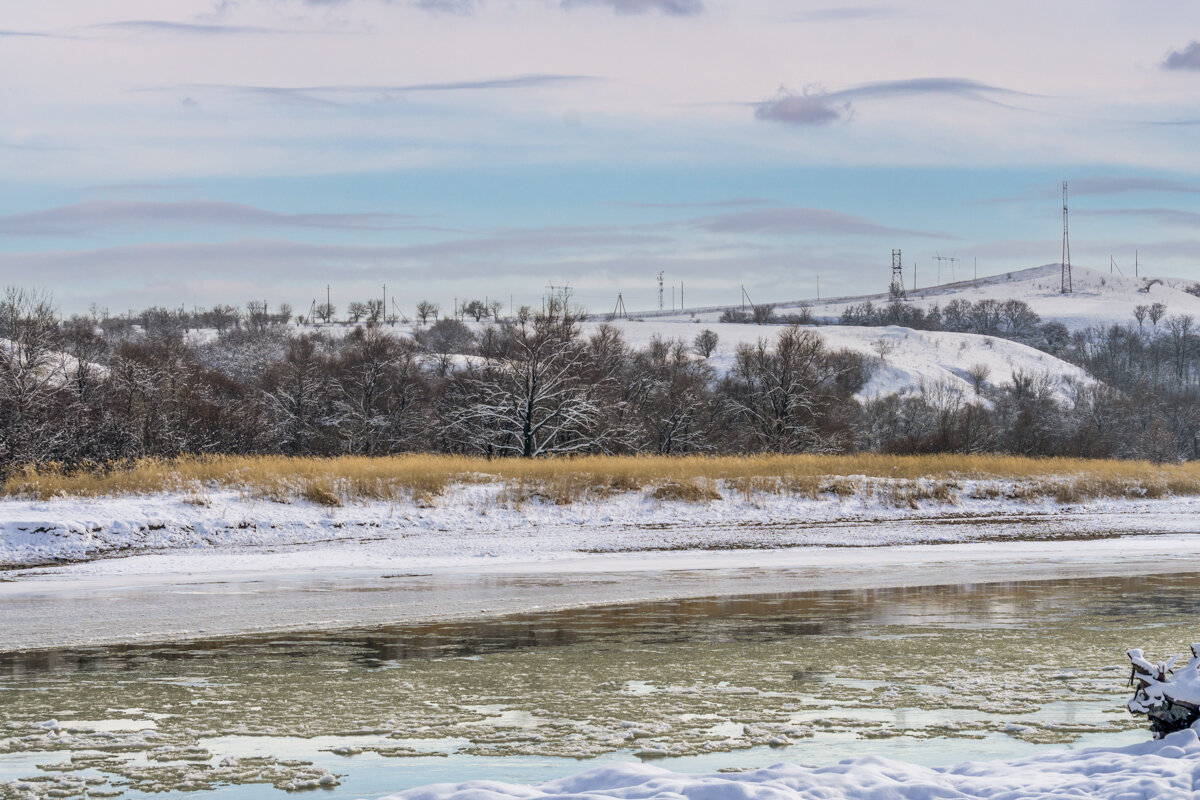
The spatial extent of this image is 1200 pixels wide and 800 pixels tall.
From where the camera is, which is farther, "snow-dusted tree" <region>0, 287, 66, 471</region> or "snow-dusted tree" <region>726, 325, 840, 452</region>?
"snow-dusted tree" <region>726, 325, 840, 452</region>

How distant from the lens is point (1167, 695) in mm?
7488

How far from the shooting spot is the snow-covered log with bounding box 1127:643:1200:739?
7355mm

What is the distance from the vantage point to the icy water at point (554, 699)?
756 centimetres

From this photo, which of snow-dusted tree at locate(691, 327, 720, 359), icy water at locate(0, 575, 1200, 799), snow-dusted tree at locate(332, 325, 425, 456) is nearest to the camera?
icy water at locate(0, 575, 1200, 799)

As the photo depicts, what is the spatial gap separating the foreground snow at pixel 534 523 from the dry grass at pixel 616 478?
1.06 ft

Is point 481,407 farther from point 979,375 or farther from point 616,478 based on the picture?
point 979,375

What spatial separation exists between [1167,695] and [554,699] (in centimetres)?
459

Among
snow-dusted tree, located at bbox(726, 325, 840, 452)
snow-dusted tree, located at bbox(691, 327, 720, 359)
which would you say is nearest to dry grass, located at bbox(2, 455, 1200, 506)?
snow-dusted tree, located at bbox(726, 325, 840, 452)

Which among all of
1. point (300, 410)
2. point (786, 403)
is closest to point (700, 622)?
point (786, 403)

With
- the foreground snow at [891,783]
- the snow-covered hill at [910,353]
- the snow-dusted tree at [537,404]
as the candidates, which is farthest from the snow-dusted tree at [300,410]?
the snow-covered hill at [910,353]

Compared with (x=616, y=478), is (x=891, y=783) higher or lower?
lower

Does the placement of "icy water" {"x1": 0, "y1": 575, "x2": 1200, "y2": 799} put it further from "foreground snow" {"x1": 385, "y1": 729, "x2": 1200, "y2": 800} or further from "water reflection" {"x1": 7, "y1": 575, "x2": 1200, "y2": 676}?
"foreground snow" {"x1": 385, "y1": 729, "x2": 1200, "y2": 800}

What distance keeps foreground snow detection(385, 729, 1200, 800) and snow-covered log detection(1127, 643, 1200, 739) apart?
1.04ft

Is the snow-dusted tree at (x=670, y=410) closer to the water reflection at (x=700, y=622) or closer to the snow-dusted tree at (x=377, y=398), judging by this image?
the snow-dusted tree at (x=377, y=398)
